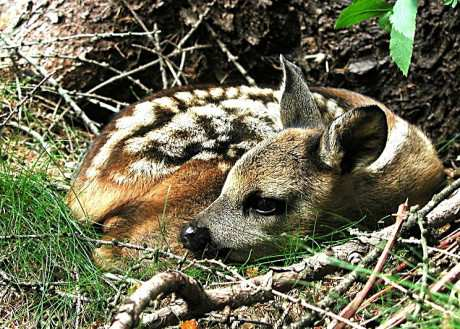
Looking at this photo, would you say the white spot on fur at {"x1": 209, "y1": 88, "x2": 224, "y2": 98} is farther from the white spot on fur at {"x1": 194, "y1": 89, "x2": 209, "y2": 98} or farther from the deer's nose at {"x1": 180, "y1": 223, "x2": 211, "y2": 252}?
the deer's nose at {"x1": 180, "y1": 223, "x2": 211, "y2": 252}

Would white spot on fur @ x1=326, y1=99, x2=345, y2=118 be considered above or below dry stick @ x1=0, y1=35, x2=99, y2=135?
below

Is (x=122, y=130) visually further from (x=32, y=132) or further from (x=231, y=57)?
(x=231, y=57)

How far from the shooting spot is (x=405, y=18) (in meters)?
3.61

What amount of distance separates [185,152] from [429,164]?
139 cm

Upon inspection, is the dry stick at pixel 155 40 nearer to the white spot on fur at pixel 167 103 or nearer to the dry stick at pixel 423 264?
the white spot on fur at pixel 167 103

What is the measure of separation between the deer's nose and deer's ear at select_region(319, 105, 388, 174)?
2.42ft

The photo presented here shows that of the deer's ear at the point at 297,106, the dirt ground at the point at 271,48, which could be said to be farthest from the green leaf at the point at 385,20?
the dirt ground at the point at 271,48

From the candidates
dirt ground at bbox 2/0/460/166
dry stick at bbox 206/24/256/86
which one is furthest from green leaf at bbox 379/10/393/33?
dry stick at bbox 206/24/256/86

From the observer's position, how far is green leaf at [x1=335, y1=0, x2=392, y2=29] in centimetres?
388

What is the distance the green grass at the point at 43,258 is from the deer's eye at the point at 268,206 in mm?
896

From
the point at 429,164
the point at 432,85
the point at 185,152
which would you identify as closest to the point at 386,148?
the point at 429,164

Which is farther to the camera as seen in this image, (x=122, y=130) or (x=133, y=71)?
(x=133, y=71)

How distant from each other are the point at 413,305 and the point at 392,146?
187cm

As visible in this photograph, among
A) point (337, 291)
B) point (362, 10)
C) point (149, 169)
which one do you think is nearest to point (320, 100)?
point (149, 169)
